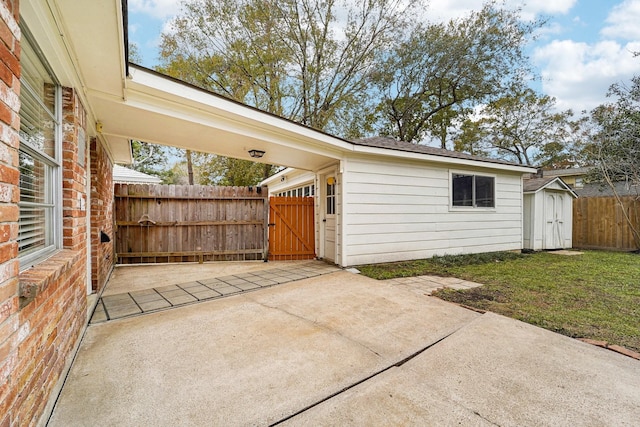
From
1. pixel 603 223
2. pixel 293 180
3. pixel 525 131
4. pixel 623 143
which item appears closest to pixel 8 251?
pixel 293 180

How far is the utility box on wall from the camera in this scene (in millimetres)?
8500

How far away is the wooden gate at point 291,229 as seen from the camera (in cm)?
680

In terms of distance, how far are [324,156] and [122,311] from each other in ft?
13.1

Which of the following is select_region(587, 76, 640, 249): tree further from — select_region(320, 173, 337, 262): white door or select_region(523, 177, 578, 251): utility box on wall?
select_region(320, 173, 337, 262): white door

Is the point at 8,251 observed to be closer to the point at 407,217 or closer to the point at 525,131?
the point at 407,217

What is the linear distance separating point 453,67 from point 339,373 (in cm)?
1545

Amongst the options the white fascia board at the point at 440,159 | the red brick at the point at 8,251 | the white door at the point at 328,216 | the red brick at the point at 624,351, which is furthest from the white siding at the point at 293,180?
the red brick at the point at 8,251

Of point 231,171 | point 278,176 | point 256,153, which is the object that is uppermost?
point 231,171

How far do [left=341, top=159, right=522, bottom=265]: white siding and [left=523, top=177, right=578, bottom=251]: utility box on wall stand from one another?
168 centimetres

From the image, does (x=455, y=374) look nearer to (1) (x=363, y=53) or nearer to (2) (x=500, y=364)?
(2) (x=500, y=364)

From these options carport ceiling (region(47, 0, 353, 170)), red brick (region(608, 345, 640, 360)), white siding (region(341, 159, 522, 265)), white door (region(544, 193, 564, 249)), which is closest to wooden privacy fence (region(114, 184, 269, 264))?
carport ceiling (region(47, 0, 353, 170))

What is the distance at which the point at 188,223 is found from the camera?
619 centimetres

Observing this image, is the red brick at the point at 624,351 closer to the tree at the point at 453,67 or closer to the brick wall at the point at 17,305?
the brick wall at the point at 17,305

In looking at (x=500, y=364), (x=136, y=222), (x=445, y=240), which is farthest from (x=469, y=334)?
(x=136, y=222)
